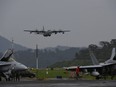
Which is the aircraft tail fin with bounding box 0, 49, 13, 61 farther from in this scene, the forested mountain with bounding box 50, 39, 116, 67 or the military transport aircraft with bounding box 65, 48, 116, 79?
the forested mountain with bounding box 50, 39, 116, 67

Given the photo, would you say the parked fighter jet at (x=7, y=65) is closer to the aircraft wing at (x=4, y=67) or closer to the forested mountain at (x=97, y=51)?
the aircraft wing at (x=4, y=67)

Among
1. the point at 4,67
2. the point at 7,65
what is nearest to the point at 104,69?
the point at 7,65

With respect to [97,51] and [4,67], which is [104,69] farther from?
[97,51]

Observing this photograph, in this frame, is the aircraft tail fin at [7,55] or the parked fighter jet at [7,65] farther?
the aircraft tail fin at [7,55]

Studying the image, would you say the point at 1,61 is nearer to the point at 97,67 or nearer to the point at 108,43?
the point at 97,67

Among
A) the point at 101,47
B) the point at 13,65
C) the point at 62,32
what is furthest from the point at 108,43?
the point at 13,65

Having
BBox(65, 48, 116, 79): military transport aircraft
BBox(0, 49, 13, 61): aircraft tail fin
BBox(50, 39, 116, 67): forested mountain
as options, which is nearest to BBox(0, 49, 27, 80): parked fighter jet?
BBox(0, 49, 13, 61): aircraft tail fin

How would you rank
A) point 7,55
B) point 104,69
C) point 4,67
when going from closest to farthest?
point 4,67 → point 7,55 → point 104,69

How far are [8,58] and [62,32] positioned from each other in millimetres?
60998

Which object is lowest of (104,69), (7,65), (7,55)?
(104,69)

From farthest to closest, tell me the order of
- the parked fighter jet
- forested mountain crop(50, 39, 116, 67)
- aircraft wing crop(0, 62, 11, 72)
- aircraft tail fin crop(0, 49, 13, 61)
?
forested mountain crop(50, 39, 116, 67) → aircraft tail fin crop(0, 49, 13, 61) → the parked fighter jet → aircraft wing crop(0, 62, 11, 72)

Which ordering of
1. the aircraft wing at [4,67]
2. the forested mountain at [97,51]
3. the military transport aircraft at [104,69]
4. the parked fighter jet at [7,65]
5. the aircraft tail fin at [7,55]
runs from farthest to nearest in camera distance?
the forested mountain at [97,51] → the military transport aircraft at [104,69] → the aircraft tail fin at [7,55] → the parked fighter jet at [7,65] → the aircraft wing at [4,67]

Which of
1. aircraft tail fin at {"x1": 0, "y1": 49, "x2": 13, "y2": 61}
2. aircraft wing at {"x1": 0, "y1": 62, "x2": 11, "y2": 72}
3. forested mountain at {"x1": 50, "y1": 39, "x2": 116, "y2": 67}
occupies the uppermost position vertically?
forested mountain at {"x1": 50, "y1": 39, "x2": 116, "y2": 67}

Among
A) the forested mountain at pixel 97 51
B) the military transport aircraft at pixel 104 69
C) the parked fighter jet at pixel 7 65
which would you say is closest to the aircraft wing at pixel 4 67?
the parked fighter jet at pixel 7 65
